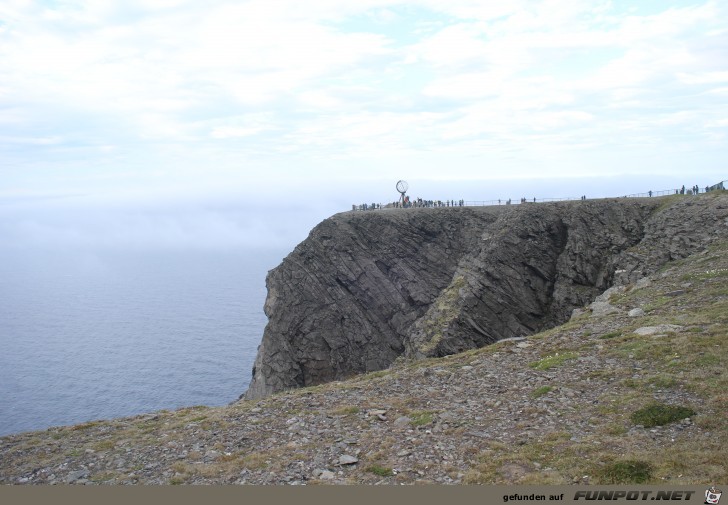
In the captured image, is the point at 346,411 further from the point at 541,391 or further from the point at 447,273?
the point at 447,273

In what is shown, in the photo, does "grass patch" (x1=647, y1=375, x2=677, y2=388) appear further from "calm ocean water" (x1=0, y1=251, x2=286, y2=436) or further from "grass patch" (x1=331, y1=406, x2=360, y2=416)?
"calm ocean water" (x1=0, y1=251, x2=286, y2=436)

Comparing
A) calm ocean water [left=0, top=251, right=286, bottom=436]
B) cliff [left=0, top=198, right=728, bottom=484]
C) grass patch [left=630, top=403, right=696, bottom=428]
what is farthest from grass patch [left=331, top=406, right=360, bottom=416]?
calm ocean water [left=0, top=251, right=286, bottom=436]

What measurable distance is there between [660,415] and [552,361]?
25.9ft

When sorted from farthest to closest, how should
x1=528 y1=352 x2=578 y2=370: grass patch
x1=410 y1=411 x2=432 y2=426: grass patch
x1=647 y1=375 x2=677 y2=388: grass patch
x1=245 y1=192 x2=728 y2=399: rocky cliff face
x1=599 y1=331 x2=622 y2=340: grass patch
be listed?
x1=245 y1=192 x2=728 y2=399: rocky cliff face → x1=599 y1=331 x2=622 y2=340: grass patch → x1=528 y1=352 x2=578 y2=370: grass patch → x1=410 y1=411 x2=432 y2=426: grass patch → x1=647 y1=375 x2=677 y2=388: grass patch

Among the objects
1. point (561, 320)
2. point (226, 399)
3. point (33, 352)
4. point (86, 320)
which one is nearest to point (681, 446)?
point (561, 320)

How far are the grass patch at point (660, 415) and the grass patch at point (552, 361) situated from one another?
6.74m

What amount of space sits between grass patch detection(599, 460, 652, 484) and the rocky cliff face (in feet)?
109

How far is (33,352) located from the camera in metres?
126

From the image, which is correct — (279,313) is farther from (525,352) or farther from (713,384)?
(713,384)

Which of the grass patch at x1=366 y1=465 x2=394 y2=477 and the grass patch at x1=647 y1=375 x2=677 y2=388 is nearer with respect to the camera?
the grass patch at x1=366 y1=465 x2=394 y2=477

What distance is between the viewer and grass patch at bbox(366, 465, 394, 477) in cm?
1831

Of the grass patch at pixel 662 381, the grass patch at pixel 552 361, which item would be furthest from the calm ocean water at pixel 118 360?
the grass patch at pixel 662 381

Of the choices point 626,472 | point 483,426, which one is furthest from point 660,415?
point 483,426

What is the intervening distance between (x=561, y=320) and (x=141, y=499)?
150ft
